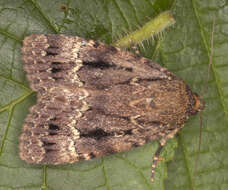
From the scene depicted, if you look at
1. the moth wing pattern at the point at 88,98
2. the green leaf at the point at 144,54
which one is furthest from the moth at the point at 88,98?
the green leaf at the point at 144,54

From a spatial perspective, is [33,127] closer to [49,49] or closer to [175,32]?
[49,49]

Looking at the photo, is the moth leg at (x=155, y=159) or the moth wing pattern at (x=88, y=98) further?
the moth leg at (x=155, y=159)

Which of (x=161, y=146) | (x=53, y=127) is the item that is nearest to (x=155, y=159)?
(x=161, y=146)

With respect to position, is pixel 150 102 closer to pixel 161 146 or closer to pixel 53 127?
pixel 161 146

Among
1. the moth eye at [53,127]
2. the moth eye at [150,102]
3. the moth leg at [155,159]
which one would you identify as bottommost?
the moth leg at [155,159]

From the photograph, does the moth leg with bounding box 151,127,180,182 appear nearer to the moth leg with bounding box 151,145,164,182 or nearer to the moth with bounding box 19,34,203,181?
the moth leg with bounding box 151,145,164,182

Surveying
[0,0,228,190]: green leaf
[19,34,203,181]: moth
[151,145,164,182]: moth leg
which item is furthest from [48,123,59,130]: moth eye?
[151,145,164,182]: moth leg

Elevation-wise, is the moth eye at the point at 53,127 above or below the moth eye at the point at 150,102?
below

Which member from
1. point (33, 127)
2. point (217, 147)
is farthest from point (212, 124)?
point (33, 127)

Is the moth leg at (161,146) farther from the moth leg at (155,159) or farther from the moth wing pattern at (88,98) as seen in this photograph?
the moth wing pattern at (88,98)
